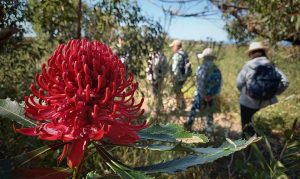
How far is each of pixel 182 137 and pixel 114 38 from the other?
5.00 m

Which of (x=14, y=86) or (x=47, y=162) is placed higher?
(x=14, y=86)

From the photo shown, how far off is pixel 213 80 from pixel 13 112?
5.17 m

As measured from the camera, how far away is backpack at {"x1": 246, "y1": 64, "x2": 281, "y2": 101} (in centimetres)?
597

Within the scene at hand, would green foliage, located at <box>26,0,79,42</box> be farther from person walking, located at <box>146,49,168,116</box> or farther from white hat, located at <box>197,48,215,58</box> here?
white hat, located at <box>197,48,215,58</box>

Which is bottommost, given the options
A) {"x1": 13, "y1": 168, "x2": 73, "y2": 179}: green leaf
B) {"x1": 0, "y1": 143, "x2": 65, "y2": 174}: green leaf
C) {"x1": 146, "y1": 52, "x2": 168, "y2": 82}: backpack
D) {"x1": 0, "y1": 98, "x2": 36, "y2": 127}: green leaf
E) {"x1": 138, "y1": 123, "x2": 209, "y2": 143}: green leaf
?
{"x1": 13, "y1": 168, "x2": 73, "y2": 179}: green leaf

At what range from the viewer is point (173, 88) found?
5676mm

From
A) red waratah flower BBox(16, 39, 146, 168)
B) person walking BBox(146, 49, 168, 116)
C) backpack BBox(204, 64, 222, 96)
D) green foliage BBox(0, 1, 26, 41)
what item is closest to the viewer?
red waratah flower BBox(16, 39, 146, 168)

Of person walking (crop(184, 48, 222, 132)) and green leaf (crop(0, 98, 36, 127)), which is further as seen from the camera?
person walking (crop(184, 48, 222, 132))

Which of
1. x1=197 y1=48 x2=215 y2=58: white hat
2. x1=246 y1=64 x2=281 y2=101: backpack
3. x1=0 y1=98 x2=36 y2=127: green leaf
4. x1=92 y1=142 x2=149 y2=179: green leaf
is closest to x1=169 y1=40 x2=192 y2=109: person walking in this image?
x1=197 y1=48 x2=215 y2=58: white hat

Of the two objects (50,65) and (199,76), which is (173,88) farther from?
(50,65)

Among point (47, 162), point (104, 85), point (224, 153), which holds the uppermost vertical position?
point (104, 85)

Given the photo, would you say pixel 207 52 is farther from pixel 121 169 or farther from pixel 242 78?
pixel 121 169

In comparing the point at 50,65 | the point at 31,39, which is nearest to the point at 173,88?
the point at 31,39

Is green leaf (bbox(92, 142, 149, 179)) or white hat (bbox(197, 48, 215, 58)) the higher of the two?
white hat (bbox(197, 48, 215, 58))
